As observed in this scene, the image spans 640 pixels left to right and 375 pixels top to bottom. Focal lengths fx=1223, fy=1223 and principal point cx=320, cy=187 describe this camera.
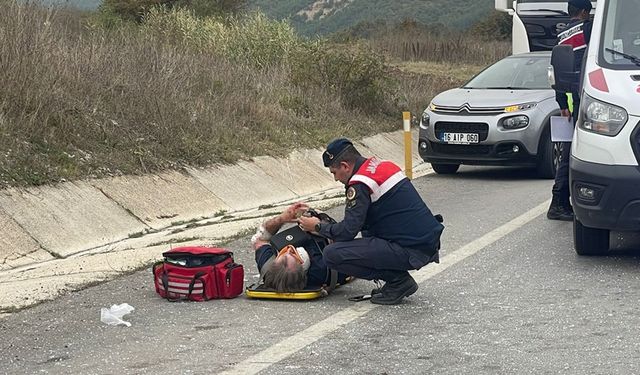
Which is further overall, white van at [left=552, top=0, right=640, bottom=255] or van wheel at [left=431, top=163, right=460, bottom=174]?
van wheel at [left=431, top=163, right=460, bottom=174]

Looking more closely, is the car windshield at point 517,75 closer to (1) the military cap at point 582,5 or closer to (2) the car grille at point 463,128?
(2) the car grille at point 463,128

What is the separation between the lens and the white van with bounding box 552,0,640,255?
8734 millimetres

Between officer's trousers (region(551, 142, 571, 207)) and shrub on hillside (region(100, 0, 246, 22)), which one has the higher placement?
officer's trousers (region(551, 142, 571, 207))

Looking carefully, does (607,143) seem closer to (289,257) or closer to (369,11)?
(289,257)

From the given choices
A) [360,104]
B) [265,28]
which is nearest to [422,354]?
[360,104]

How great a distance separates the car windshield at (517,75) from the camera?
53.6 feet

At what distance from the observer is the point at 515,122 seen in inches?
607

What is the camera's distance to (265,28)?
22719 mm

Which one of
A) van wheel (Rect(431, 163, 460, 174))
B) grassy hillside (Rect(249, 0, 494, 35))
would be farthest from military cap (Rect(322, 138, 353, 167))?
grassy hillside (Rect(249, 0, 494, 35))

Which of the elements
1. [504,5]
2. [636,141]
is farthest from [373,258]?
[504,5]

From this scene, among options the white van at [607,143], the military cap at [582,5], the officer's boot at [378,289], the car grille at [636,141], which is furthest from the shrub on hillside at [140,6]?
the officer's boot at [378,289]

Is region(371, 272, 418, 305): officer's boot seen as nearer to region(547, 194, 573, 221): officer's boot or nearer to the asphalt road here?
the asphalt road

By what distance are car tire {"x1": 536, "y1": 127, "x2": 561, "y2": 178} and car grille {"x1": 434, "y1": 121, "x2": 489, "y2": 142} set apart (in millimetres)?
725

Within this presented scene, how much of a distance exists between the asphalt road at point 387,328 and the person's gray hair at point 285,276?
133 millimetres
